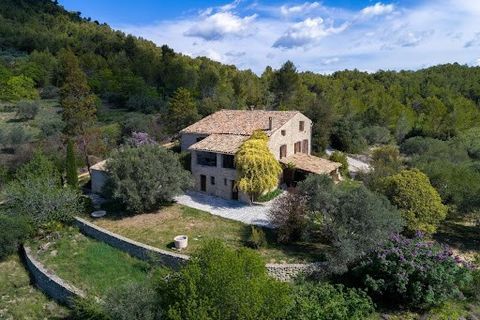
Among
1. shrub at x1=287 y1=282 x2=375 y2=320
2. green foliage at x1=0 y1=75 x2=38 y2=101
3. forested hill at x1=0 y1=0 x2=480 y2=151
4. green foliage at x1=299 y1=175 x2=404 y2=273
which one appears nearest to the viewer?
shrub at x1=287 y1=282 x2=375 y2=320

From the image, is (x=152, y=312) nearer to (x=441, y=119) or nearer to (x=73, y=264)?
(x=73, y=264)

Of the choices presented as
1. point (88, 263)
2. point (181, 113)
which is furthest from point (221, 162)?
point (181, 113)

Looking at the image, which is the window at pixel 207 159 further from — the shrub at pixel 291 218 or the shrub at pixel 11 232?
the shrub at pixel 11 232

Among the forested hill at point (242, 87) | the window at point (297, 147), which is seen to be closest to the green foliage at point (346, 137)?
the forested hill at point (242, 87)

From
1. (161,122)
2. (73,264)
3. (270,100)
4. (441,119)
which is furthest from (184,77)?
(73,264)

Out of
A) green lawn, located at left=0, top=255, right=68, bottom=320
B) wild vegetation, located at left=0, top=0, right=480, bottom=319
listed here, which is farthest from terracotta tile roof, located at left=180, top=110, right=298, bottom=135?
Answer: green lawn, located at left=0, top=255, right=68, bottom=320

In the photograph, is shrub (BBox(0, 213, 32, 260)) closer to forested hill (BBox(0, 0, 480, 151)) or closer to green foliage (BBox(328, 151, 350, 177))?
forested hill (BBox(0, 0, 480, 151))
